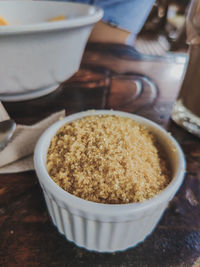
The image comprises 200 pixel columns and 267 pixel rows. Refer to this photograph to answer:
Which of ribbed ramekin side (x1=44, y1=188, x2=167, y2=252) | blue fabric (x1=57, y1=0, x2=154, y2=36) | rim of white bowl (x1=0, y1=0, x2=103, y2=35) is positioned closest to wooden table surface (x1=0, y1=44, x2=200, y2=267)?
ribbed ramekin side (x1=44, y1=188, x2=167, y2=252)

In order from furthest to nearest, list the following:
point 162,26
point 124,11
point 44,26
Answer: point 162,26 → point 124,11 → point 44,26

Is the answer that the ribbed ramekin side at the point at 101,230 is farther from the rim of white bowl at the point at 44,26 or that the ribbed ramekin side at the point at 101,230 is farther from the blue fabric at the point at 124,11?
the blue fabric at the point at 124,11

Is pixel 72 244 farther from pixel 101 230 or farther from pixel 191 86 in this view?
pixel 191 86

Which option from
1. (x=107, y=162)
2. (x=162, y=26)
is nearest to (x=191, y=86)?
(x=107, y=162)

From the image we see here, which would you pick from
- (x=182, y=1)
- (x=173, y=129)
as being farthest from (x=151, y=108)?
(x=182, y=1)

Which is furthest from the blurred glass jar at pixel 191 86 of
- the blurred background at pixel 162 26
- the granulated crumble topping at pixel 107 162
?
the blurred background at pixel 162 26

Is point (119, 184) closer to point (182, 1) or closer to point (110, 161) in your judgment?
point (110, 161)
